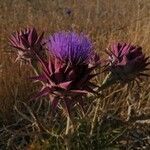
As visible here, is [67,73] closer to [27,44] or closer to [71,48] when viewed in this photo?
[71,48]

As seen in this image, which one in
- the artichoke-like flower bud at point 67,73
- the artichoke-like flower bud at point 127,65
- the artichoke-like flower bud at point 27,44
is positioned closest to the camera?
the artichoke-like flower bud at point 67,73

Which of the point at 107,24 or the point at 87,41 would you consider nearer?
the point at 87,41

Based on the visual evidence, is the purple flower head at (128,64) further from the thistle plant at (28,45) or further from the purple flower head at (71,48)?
the thistle plant at (28,45)

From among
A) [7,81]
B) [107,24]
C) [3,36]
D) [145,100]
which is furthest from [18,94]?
[107,24]

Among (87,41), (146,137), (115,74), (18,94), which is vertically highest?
(87,41)

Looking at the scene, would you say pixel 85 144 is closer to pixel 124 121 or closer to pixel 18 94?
pixel 124 121

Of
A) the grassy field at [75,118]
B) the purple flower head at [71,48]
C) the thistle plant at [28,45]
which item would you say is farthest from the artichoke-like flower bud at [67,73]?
the thistle plant at [28,45]

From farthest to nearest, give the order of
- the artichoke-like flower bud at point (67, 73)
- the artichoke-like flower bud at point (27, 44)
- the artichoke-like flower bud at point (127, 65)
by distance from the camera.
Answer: the artichoke-like flower bud at point (27, 44)
the artichoke-like flower bud at point (127, 65)
the artichoke-like flower bud at point (67, 73)
